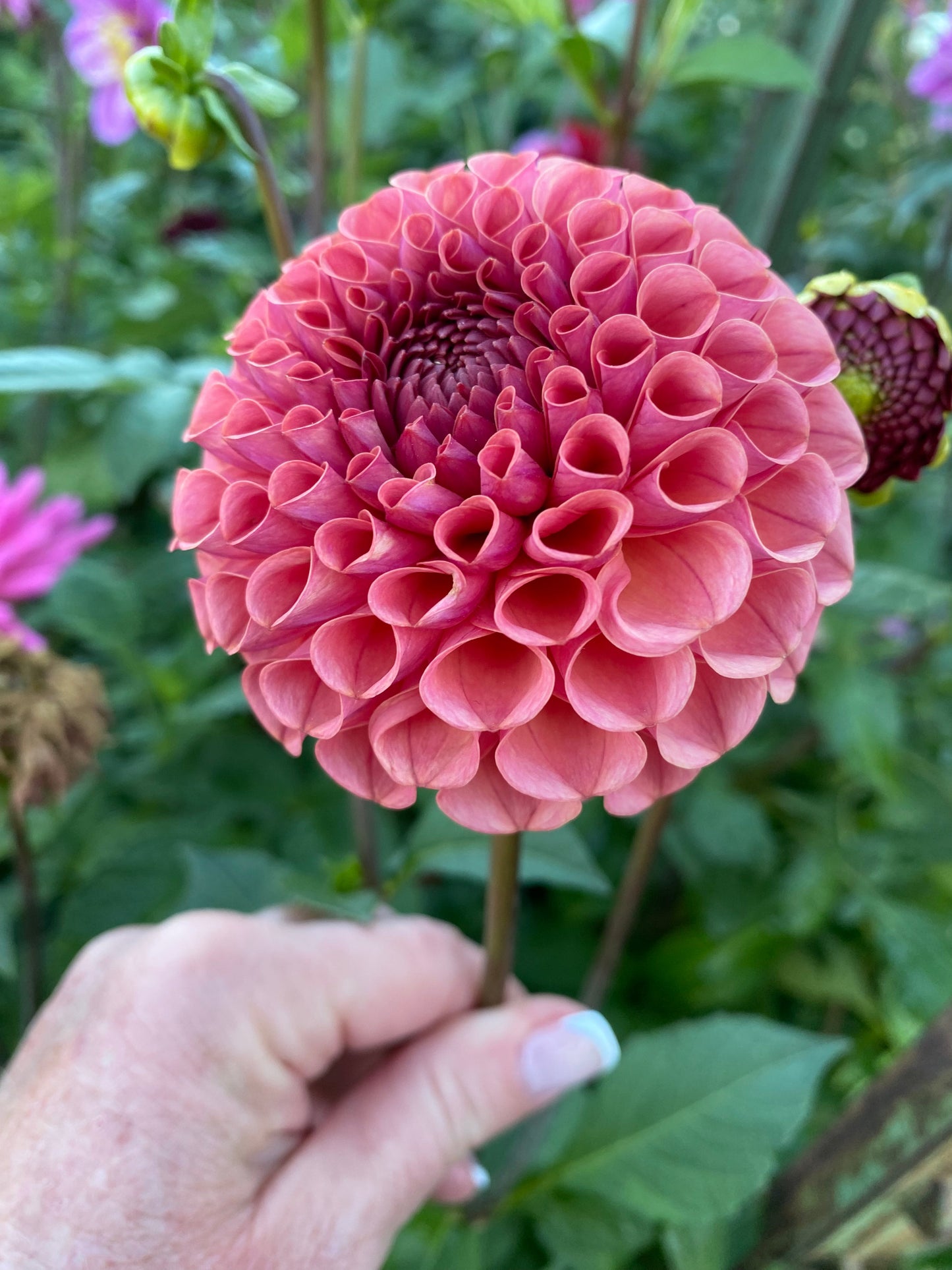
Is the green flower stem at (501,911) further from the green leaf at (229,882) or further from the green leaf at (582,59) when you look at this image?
the green leaf at (582,59)

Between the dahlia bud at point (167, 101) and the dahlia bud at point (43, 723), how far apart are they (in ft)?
1.26

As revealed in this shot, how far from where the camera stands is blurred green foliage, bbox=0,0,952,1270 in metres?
0.70

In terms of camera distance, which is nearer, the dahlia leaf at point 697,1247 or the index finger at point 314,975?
the index finger at point 314,975

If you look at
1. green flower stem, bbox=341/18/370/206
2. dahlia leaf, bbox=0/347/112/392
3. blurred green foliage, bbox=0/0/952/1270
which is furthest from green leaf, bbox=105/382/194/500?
green flower stem, bbox=341/18/370/206

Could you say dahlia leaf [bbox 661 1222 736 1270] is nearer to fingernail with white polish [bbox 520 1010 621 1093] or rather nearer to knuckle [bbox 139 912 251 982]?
fingernail with white polish [bbox 520 1010 621 1093]

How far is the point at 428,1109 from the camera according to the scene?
594 mm

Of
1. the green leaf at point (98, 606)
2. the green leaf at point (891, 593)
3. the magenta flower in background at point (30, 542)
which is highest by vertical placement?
Answer: the green leaf at point (891, 593)

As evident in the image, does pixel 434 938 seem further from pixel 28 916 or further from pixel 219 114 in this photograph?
pixel 219 114

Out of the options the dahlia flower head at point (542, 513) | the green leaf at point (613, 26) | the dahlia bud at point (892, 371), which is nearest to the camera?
the dahlia flower head at point (542, 513)

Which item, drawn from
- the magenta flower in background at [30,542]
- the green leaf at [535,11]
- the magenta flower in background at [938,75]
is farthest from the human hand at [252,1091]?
the magenta flower in background at [938,75]

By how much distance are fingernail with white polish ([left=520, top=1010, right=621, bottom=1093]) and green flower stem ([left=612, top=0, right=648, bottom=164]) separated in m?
0.70

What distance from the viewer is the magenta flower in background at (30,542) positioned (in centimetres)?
78

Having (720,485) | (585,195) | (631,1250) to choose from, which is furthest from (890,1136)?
(585,195)

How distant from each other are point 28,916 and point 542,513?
0.59 meters
